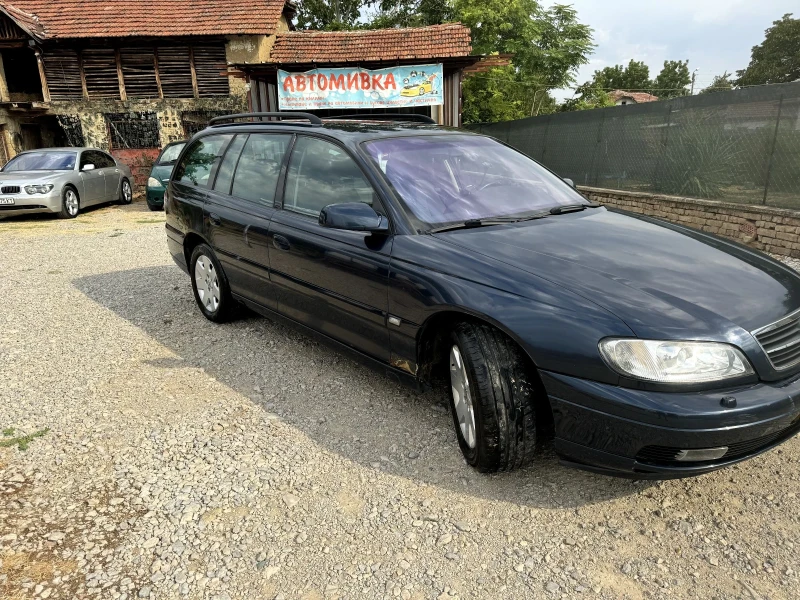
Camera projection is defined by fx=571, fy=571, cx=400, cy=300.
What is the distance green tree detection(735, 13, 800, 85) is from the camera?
4866 cm

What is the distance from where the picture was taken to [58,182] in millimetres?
12031

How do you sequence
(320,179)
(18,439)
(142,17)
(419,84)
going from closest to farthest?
1. (18,439)
2. (320,179)
3. (419,84)
4. (142,17)

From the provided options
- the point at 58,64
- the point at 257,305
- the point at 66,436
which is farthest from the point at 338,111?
the point at 66,436

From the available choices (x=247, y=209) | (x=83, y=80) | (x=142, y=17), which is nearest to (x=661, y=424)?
(x=247, y=209)

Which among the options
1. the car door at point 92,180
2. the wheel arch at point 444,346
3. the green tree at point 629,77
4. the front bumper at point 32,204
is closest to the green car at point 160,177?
the car door at point 92,180

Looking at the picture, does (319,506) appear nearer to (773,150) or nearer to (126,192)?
(773,150)

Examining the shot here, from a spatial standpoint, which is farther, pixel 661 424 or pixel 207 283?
pixel 207 283

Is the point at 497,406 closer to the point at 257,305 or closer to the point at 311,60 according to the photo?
the point at 257,305

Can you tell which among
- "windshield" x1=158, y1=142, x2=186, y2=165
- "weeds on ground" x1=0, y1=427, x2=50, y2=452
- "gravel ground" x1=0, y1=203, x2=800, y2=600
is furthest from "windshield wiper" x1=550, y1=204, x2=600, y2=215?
"windshield" x1=158, y1=142, x2=186, y2=165

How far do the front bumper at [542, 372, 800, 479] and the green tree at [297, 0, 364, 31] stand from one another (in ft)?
109

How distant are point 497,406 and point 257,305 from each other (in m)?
2.42

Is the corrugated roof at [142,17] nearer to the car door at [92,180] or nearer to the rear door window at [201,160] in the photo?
the car door at [92,180]

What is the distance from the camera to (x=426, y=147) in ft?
11.7

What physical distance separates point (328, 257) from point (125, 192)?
45.4ft
